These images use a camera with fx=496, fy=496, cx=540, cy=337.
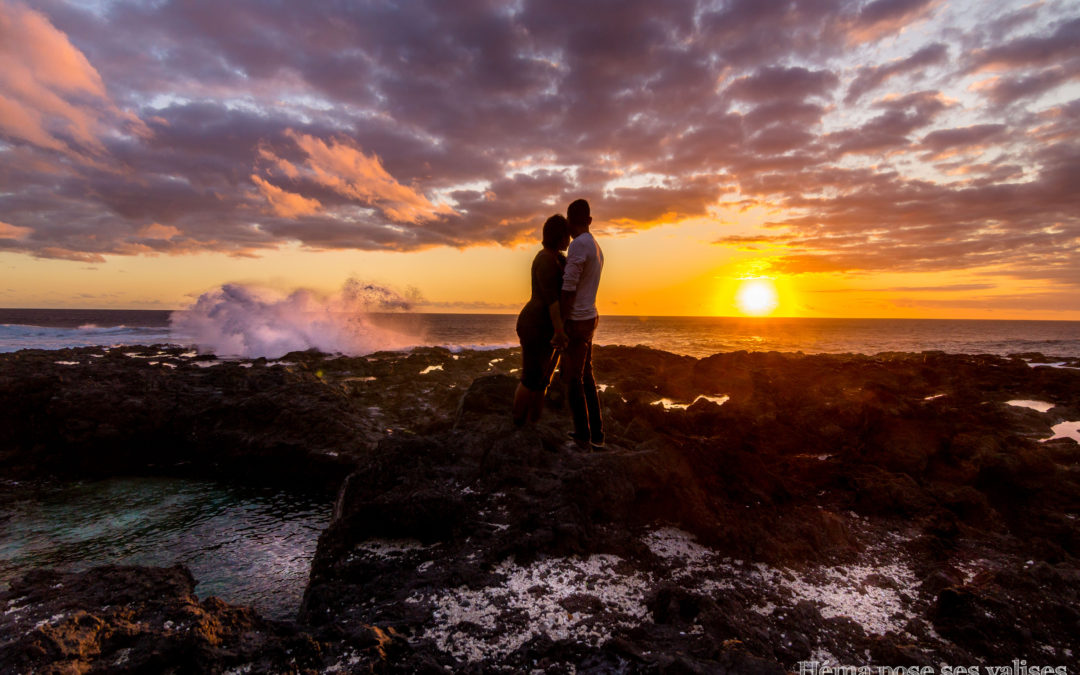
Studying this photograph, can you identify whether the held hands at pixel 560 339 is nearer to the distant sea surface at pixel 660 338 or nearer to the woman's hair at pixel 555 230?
the woman's hair at pixel 555 230

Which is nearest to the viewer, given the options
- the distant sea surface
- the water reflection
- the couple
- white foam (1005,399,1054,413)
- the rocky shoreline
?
the rocky shoreline

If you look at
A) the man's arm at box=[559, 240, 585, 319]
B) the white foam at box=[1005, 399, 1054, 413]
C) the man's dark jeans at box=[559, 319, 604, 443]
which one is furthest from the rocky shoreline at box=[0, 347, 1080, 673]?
the white foam at box=[1005, 399, 1054, 413]

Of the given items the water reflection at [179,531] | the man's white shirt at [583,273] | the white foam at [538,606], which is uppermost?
the man's white shirt at [583,273]

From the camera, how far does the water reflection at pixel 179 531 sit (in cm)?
477

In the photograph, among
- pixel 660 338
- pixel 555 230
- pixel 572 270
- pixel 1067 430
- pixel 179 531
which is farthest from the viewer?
pixel 660 338

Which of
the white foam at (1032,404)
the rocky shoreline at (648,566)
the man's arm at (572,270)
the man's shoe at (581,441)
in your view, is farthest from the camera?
the white foam at (1032,404)

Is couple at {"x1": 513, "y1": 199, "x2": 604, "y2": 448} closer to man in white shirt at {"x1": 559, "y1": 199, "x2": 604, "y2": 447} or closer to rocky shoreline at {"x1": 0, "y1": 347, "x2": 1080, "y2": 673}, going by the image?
man in white shirt at {"x1": 559, "y1": 199, "x2": 604, "y2": 447}

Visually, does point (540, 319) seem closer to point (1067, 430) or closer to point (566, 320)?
point (566, 320)

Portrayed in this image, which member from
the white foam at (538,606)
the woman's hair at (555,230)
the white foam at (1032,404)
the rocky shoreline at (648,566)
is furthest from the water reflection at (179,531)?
the white foam at (1032,404)

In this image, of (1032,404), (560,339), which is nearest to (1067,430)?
(1032,404)

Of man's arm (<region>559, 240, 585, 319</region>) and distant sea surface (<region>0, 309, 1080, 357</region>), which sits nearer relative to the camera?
man's arm (<region>559, 240, 585, 319</region>)

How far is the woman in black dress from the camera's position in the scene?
15.8 ft

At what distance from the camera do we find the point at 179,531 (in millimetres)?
5867

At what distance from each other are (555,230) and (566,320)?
0.91 meters
